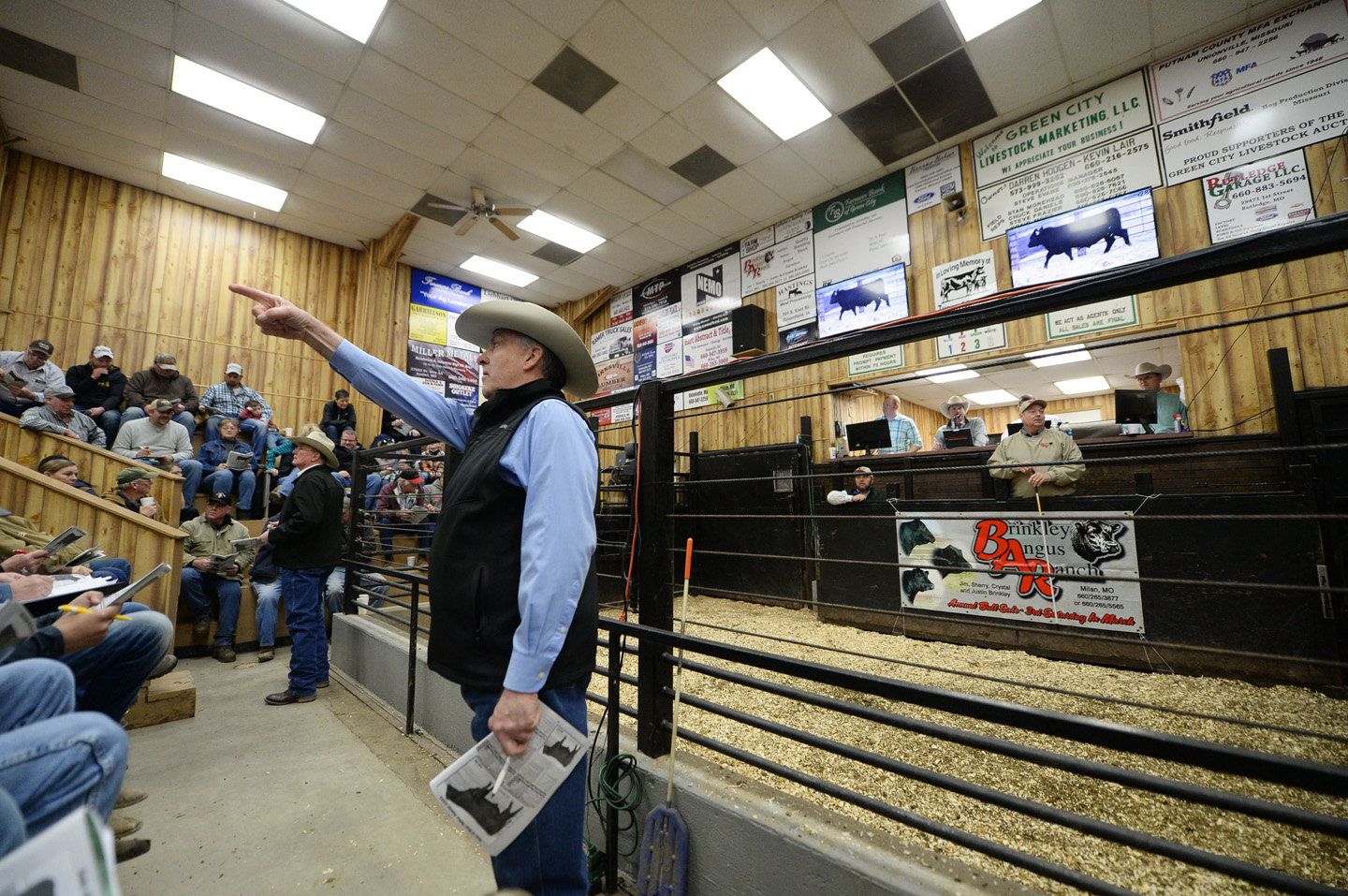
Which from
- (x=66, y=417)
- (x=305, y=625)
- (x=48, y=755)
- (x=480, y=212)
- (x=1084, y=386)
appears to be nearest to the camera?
(x=48, y=755)

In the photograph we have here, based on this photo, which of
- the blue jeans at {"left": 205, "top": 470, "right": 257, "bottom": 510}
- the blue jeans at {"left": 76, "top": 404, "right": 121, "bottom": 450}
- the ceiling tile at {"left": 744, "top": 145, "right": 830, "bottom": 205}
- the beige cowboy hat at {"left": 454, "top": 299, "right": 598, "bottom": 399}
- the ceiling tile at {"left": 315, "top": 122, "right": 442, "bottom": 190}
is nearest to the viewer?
the beige cowboy hat at {"left": 454, "top": 299, "right": 598, "bottom": 399}

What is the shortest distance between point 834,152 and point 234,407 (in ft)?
23.0

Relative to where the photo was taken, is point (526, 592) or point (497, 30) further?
point (497, 30)

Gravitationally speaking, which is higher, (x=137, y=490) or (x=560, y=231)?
(x=560, y=231)

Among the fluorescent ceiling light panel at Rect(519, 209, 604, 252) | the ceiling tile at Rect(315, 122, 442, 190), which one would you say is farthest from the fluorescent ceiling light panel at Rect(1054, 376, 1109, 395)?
the ceiling tile at Rect(315, 122, 442, 190)

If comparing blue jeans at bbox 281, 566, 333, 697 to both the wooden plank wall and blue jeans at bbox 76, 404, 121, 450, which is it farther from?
blue jeans at bbox 76, 404, 121, 450

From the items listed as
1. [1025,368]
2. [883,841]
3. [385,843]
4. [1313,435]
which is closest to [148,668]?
[385,843]

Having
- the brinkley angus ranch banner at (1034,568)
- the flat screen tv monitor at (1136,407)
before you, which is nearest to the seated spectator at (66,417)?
the brinkley angus ranch banner at (1034,568)

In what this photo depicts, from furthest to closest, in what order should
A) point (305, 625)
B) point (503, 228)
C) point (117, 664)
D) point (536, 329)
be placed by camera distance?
point (503, 228)
point (305, 625)
point (117, 664)
point (536, 329)

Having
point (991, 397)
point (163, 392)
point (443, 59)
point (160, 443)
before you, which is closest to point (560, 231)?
point (443, 59)

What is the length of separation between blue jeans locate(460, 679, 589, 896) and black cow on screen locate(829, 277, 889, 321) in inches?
225

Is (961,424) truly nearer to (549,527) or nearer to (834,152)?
(834,152)

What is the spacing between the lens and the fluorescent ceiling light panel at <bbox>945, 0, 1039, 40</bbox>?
4.05m

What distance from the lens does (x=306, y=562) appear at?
10.3 ft
